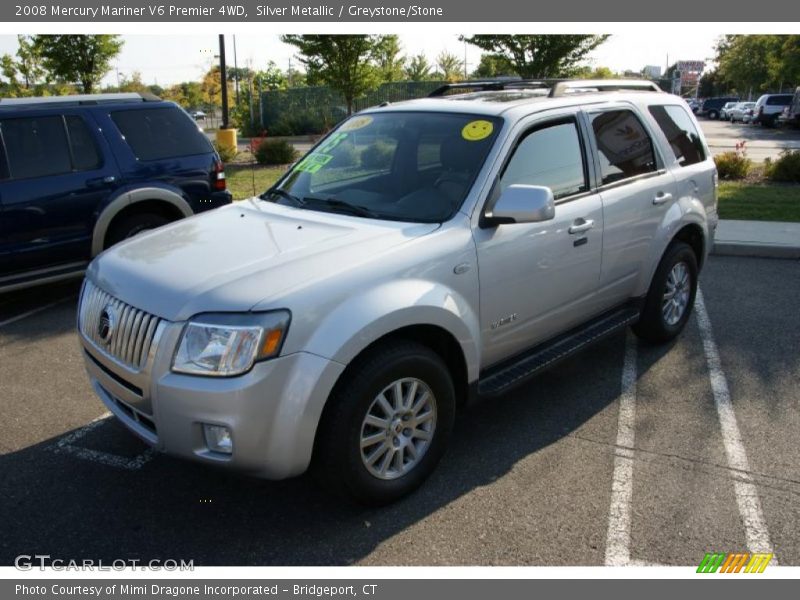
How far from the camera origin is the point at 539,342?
418 cm

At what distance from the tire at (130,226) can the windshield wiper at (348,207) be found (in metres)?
3.42

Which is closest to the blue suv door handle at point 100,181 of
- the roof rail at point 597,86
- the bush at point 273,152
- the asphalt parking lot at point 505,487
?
the asphalt parking lot at point 505,487

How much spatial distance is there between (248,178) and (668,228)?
11.6 meters

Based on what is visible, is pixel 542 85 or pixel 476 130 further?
pixel 542 85

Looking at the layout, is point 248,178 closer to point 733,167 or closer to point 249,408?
point 733,167

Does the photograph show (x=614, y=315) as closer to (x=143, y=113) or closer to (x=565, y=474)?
(x=565, y=474)

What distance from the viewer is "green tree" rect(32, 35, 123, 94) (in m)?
22.7

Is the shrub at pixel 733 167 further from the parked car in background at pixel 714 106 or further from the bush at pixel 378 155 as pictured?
the parked car in background at pixel 714 106

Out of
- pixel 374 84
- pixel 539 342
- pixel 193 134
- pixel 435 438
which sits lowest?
pixel 435 438

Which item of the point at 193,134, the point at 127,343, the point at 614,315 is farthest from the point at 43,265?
the point at 614,315

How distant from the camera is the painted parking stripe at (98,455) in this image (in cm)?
378

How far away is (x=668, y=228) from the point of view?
16.1ft

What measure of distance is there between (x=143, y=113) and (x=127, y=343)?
15.6 feet

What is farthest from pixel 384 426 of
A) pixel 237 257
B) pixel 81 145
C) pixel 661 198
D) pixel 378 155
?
pixel 81 145
